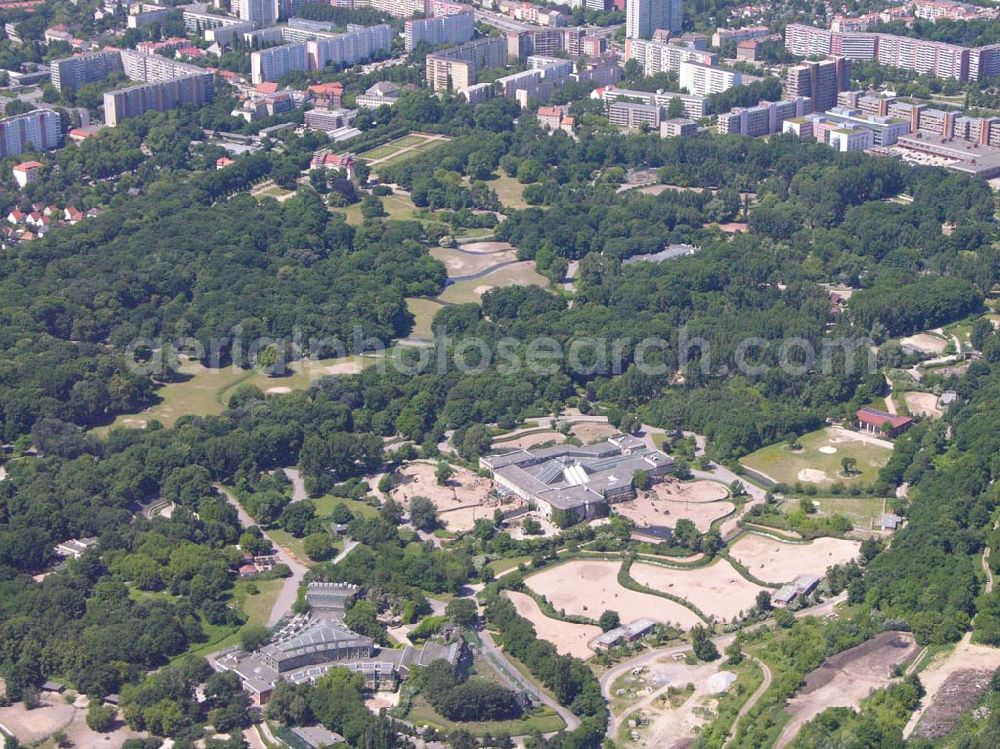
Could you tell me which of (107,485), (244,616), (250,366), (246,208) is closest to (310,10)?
(246,208)

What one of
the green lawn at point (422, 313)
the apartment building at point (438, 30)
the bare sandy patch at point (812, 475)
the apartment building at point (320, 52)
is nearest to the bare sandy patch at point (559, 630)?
the bare sandy patch at point (812, 475)

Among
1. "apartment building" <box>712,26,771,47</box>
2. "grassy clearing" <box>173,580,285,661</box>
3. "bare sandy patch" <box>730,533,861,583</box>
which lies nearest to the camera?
"grassy clearing" <box>173,580,285,661</box>

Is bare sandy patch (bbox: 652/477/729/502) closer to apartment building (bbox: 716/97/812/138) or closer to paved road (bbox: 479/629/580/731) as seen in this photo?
paved road (bbox: 479/629/580/731)

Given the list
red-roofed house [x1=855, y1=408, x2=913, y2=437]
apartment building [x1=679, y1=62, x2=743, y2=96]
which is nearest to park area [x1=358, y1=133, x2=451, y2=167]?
apartment building [x1=679, y1=62, x2=743, y2=96]

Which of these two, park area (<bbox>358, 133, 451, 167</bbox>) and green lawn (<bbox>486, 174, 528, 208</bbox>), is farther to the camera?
park area (<bbox>358, 133, 451, 167</bbox>)

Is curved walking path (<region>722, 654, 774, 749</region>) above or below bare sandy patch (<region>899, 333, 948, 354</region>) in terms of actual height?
below

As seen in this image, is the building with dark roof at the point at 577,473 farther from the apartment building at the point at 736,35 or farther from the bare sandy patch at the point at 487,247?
the apartment building at the point at 736,35
